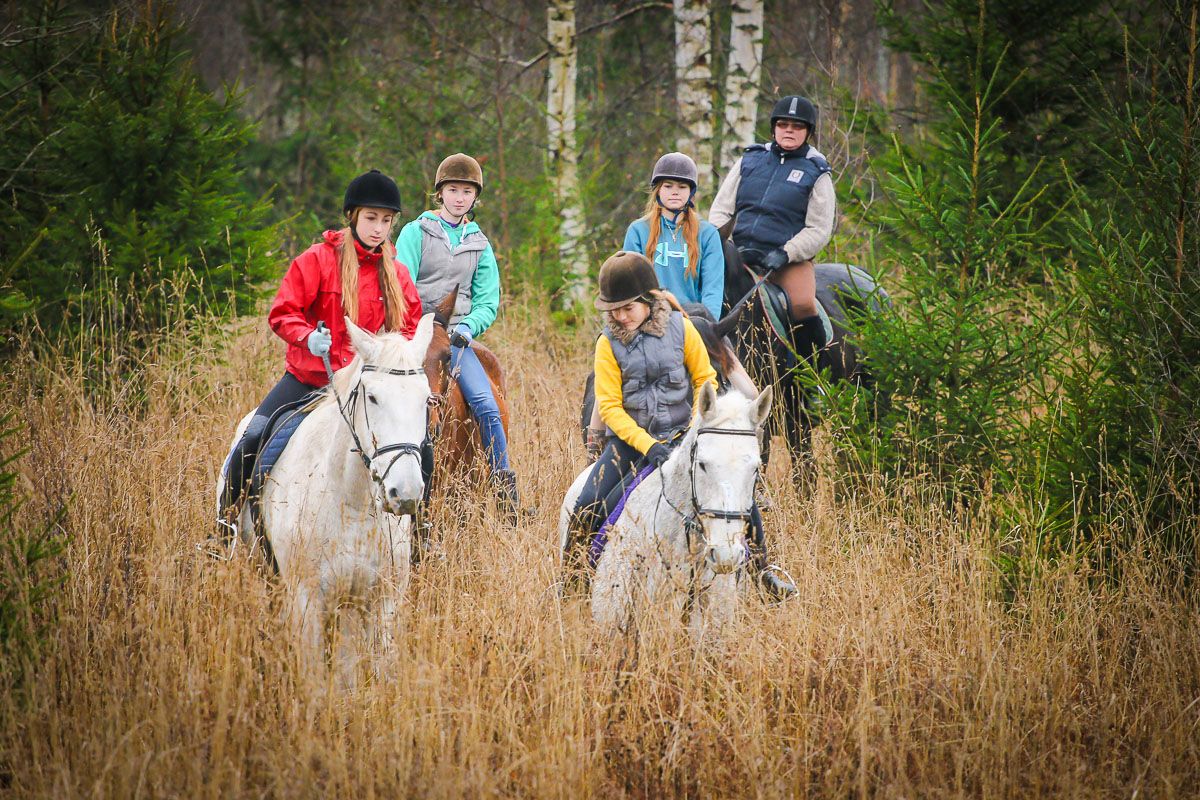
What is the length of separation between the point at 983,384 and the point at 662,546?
236cm

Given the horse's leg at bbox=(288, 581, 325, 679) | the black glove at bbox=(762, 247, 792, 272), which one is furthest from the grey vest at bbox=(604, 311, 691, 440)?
the black glove at bbox=(762, 247, 792, 272)

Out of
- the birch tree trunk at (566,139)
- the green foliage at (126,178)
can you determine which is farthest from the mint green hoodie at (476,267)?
the birch tree trunk at (566,139)

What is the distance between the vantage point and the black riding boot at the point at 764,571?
164 inches

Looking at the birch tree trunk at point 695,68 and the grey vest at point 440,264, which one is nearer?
the grey vest at point 440,264

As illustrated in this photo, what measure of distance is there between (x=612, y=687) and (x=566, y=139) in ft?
27.9

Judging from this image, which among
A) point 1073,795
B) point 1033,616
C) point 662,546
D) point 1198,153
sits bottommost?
point 1073,795

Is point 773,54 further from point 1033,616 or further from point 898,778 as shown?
point 898,778

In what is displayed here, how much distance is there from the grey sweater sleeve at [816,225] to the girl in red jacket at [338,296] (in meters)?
3.32

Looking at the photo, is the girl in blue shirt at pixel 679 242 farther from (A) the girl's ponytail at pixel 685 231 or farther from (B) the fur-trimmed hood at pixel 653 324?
(B) the fur-trimmed hood at pixel 653 324

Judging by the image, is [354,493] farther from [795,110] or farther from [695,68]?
[695,68]

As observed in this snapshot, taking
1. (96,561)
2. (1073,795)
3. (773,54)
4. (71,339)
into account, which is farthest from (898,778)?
(773,54)

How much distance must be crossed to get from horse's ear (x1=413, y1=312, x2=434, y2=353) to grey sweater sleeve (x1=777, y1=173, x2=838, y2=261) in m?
3.67

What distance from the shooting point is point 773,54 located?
13328 millimetres

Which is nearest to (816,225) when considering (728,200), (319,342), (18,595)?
(728,200)
